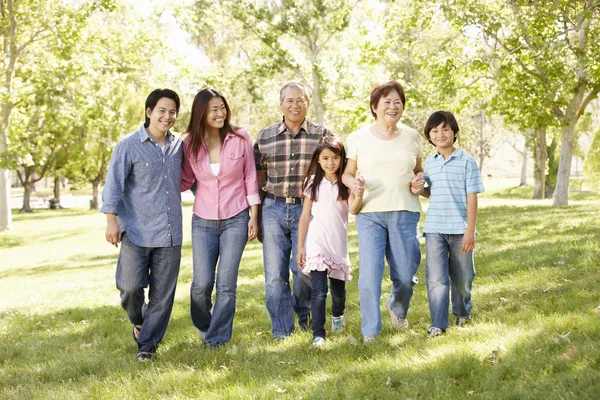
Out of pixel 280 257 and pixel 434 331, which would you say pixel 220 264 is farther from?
pixel 434 331

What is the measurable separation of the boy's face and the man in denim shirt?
236 centimetres

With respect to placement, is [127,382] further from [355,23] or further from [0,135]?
[355,23]

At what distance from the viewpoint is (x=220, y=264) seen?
6.14 m

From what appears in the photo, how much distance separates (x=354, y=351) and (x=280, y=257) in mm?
1318

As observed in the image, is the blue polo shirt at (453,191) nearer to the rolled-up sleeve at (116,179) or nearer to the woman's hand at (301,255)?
the woman's hand at (301,255)

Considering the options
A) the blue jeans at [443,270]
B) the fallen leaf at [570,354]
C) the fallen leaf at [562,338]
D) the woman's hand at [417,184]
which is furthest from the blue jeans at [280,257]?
the fallen leaf at [570,354]

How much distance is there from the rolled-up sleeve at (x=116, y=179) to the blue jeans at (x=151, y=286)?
0.33m

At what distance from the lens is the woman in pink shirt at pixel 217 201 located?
6.04 metres

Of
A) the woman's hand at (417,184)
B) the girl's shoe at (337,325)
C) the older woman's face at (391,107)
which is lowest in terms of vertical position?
the girl's shoe at (337,325)

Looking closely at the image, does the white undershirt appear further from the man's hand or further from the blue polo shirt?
the blue polo shirt

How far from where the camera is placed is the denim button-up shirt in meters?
5.69

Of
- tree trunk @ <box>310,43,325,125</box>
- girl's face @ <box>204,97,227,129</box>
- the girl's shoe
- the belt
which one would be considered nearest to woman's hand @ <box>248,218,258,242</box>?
the belt

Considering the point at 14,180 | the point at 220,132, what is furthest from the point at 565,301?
the point at 14,180

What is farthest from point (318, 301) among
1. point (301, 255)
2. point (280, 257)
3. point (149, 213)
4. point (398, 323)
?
point (149, 213)
